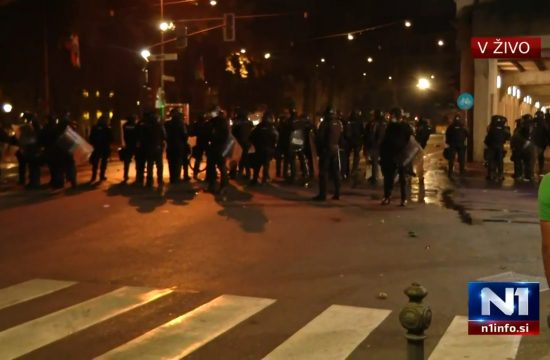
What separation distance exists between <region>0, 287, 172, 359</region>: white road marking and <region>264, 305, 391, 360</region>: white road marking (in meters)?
1.81

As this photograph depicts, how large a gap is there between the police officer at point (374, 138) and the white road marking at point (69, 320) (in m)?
11.1

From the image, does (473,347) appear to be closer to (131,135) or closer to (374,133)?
(374,133)

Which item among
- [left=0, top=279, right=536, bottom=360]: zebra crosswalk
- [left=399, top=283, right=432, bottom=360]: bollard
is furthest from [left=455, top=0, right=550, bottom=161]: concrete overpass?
[left=399, top=283, right=432, bottom=360]: bollard

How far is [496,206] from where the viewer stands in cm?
1477

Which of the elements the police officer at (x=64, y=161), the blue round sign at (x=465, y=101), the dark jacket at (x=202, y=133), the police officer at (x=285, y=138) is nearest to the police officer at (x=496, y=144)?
the police officer at (x=285, y=138)

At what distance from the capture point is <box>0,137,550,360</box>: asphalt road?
616cm

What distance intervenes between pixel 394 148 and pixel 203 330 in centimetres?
814

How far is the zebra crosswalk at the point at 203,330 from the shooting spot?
5898 mm

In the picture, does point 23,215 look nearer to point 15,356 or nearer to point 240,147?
point 240,147

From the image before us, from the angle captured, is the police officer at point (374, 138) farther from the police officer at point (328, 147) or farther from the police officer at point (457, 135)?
the police officer at point (328, 147)

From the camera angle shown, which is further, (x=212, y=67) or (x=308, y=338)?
(x=212, y=67)

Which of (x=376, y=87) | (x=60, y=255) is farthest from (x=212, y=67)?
(x=60, y=255)

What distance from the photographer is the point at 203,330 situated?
21.4 feet

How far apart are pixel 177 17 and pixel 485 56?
25.8 m
